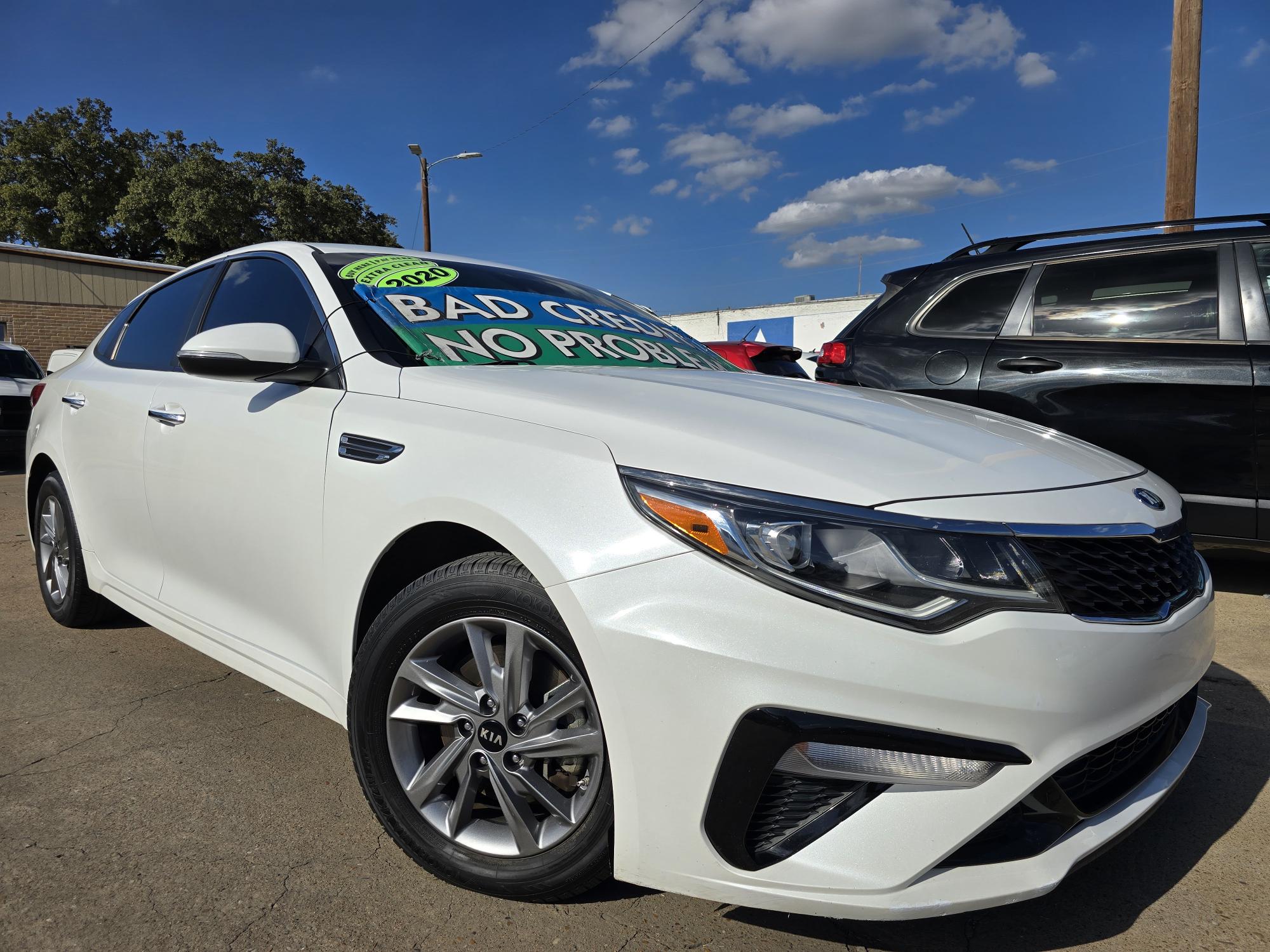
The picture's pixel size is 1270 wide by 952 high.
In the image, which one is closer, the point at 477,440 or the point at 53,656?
the point at 477,440

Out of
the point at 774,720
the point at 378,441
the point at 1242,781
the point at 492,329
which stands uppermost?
the point at 492,329

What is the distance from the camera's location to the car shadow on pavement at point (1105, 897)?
1709mm

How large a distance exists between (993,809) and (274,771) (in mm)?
1862

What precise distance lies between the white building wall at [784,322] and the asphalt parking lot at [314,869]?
21.9m

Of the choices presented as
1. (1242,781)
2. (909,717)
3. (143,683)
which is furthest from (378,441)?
(1242,781)

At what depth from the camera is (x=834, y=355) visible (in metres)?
4.82

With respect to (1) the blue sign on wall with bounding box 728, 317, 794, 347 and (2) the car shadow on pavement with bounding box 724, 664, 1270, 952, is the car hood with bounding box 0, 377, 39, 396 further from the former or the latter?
(1) the blue sign on wall with bounding box 728, 317, 794, 347

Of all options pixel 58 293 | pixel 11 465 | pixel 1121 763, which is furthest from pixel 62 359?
pixel 58 293

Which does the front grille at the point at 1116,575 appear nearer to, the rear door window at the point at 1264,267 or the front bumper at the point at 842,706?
the front bumper at the point at 842,706

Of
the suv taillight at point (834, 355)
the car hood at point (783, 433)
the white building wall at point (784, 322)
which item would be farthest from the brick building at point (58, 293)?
the car hood at point (783, 433)

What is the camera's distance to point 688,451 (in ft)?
5.26

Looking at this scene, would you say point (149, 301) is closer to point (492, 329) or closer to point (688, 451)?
point (492, 329)

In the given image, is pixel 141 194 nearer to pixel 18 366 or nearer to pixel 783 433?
pixel 18 366

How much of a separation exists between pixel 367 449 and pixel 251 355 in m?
0.46
